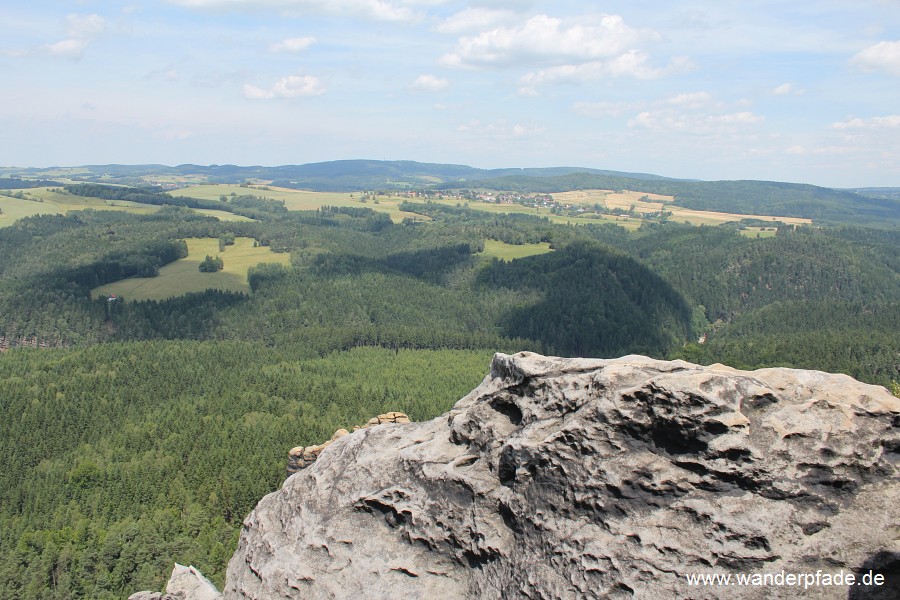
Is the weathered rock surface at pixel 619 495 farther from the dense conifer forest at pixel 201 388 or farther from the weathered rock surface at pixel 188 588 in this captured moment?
the dense conifer forest at pixel 201 388

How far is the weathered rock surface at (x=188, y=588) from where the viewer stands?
90.2 ft

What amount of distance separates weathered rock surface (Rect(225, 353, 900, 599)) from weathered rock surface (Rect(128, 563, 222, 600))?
14.7ft

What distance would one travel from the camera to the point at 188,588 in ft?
92.8

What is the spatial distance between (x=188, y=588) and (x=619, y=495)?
20.7 meters

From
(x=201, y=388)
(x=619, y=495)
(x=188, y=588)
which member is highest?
(x=619, y=495)

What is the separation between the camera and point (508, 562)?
20406mm

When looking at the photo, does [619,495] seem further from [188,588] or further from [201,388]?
[201,388]

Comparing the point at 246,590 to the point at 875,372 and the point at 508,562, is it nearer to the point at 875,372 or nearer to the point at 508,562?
the point at 508,562

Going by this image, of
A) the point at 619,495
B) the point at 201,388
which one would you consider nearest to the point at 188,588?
the point at 619,495

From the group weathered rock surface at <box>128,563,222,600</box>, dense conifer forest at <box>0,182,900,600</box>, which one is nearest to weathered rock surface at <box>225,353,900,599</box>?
weathered rock surface at <box>128,563,222,600</box>

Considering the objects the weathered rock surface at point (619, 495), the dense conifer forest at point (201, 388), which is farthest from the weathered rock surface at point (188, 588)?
the dense conifer forest at point (201, 388)

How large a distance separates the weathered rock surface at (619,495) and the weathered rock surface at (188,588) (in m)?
4.49

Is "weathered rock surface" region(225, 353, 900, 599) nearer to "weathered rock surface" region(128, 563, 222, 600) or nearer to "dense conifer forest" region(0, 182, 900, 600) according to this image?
"weathered rock surface" region(128, 563, 222, 600)

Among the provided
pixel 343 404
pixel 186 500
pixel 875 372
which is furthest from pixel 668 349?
pixel 186 500
